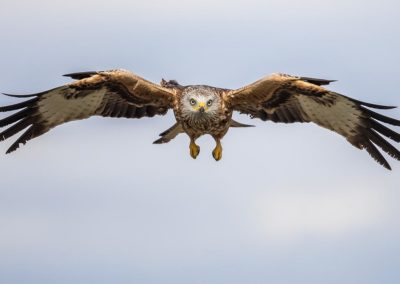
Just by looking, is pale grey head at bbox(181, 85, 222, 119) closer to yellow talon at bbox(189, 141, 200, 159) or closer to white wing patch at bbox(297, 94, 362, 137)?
yellow talon at bbox(189, 141, 200, 159)

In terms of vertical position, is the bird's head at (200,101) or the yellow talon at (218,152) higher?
the bird's head at (200,101)

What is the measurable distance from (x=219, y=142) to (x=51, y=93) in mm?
2513

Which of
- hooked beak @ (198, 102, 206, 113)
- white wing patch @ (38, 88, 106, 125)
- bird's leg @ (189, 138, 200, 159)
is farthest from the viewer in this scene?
white wing patch @ (38, 88, 106, 125)

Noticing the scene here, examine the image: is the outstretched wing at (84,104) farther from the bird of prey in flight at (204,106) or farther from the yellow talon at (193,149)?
the yellow talon at (193,149)

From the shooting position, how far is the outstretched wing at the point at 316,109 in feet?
43.3

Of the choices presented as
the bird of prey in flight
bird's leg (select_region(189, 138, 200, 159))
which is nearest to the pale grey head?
the bird of prey in flight

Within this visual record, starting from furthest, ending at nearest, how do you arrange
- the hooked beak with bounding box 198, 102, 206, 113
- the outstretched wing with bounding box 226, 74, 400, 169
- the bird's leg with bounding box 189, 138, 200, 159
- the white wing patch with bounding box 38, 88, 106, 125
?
1. the white wing patch with bounding box 38, 88, 106, 125
2. the bird's leg with bounding box 189, 138, 200, 159
3. the outstretched wing with bounding box 226, 74, 400, 169
4. the hooked beak with bounding box 198, 102, 206, 113

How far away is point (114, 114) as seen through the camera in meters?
13.9

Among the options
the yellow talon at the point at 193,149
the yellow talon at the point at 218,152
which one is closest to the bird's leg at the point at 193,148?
the yellow talon at the point at 193,149

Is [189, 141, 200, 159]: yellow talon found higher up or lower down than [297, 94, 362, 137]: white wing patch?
lower down

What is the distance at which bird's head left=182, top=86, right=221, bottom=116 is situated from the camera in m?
12.9

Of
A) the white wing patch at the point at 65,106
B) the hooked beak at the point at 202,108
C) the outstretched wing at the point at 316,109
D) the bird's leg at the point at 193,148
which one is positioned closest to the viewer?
the hooked beak at the point at 202,108

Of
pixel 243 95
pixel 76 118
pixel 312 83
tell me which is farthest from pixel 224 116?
pixel 76 118

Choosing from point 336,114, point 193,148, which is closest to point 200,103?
point 193,148
